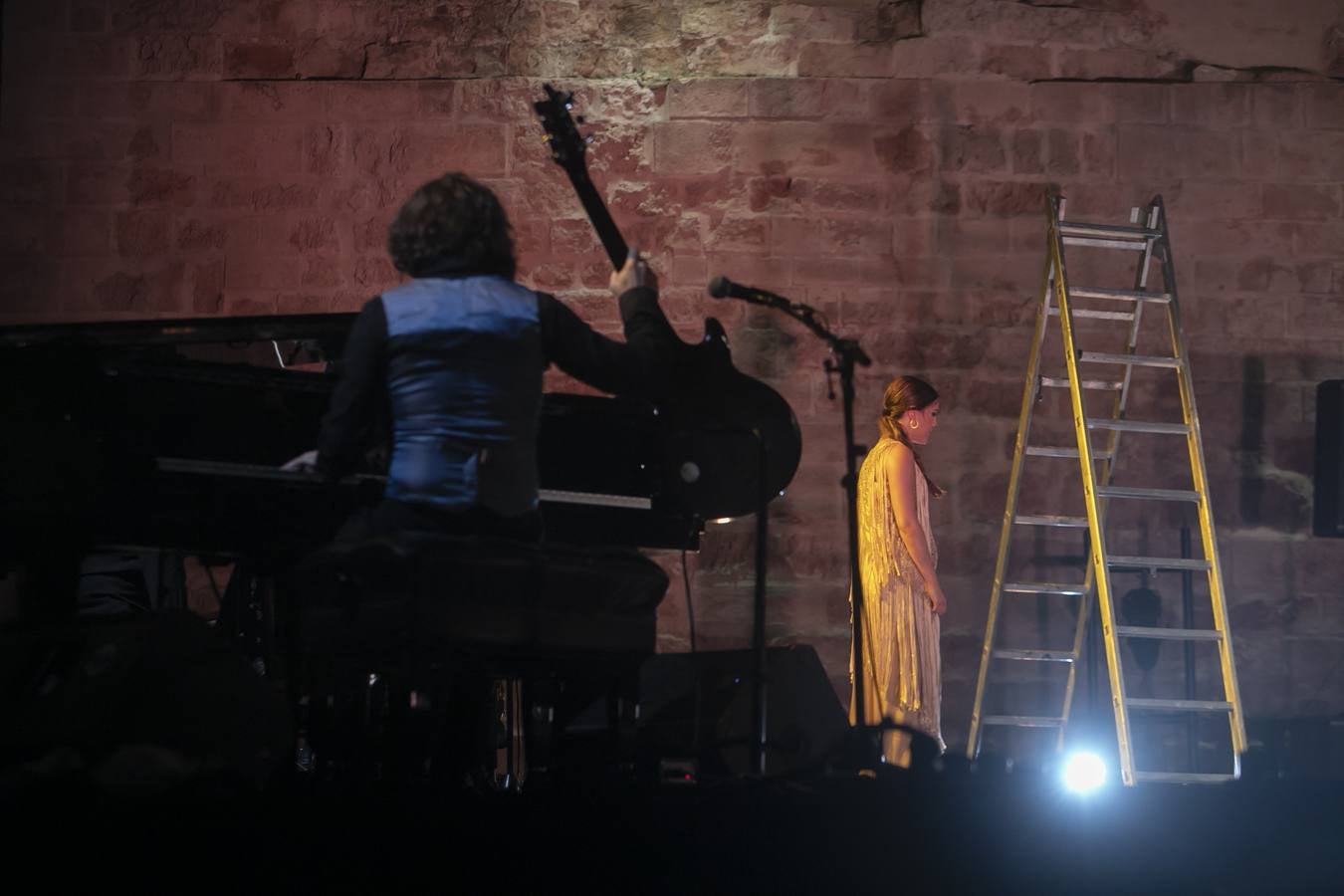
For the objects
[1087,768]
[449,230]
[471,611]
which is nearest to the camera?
[471,611]

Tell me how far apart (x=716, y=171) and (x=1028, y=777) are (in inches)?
128

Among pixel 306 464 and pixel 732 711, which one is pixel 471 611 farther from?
pixel 732 711

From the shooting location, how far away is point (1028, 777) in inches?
96.5

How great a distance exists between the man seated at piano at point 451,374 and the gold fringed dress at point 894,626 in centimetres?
189

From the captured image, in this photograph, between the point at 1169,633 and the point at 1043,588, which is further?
the point at 1043,588

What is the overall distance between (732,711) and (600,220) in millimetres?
1678

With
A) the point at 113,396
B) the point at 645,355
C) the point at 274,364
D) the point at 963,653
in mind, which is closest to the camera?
the point at 645,355

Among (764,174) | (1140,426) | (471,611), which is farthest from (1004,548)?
(471,611)

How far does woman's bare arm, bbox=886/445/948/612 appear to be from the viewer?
431 cm

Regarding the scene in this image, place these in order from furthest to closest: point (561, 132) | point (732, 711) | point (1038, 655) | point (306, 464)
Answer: point (1038, 655)
point (732, 711)
point (561, 132)
point (306, 464)

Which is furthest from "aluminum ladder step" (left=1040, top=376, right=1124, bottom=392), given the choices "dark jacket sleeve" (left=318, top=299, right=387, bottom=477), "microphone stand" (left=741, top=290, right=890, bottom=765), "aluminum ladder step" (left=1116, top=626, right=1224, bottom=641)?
"dark jacket sleeve" (left=318, top=299, right=387, bottom=477)

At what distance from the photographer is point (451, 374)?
105 inches

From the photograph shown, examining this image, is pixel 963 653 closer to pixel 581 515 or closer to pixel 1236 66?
pixel 581 515

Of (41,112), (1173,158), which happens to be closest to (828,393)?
(1173,158)
